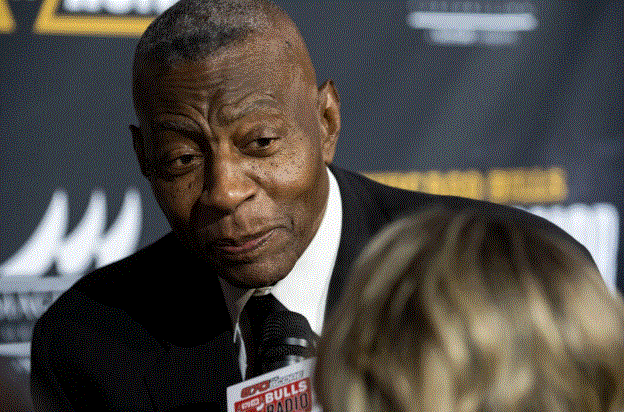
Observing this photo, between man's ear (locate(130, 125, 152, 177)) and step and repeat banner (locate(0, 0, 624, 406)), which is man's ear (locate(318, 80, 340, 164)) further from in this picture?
step and repeat banner (locate(0, 0, 624, 406))

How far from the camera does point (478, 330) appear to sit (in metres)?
0.70

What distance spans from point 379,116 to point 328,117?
1.26 metres

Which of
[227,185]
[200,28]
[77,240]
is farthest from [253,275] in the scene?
[77,240]

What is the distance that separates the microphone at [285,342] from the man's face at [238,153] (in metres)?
0.11

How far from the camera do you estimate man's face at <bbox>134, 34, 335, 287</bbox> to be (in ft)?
4.17

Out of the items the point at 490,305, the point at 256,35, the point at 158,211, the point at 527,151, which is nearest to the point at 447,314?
the point at 490,305

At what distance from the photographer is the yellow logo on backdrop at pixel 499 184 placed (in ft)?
9.11

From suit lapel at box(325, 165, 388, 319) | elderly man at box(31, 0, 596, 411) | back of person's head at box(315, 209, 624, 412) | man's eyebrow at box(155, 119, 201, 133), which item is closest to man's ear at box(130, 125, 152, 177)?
elderly man at box(31, 0, 596, 411)

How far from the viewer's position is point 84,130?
2.48 m

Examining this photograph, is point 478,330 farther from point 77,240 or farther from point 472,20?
point 472,20

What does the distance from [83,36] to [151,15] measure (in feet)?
0.74

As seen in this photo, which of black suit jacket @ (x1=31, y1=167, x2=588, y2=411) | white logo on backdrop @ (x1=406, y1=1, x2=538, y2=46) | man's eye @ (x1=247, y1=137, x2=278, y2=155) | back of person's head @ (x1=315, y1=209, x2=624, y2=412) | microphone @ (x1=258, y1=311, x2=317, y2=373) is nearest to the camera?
back of person's head @ (x1=315, y1=209, x2=624, y2=412)

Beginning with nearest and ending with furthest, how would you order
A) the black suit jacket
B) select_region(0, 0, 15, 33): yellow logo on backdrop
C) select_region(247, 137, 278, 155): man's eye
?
select_region(247, 137, 278, 155): man's eye < the black suit jacket < select_region(0, 0, 15, 33): yellow logo on backdrop

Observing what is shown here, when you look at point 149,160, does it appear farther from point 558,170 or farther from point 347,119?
point 558,170
